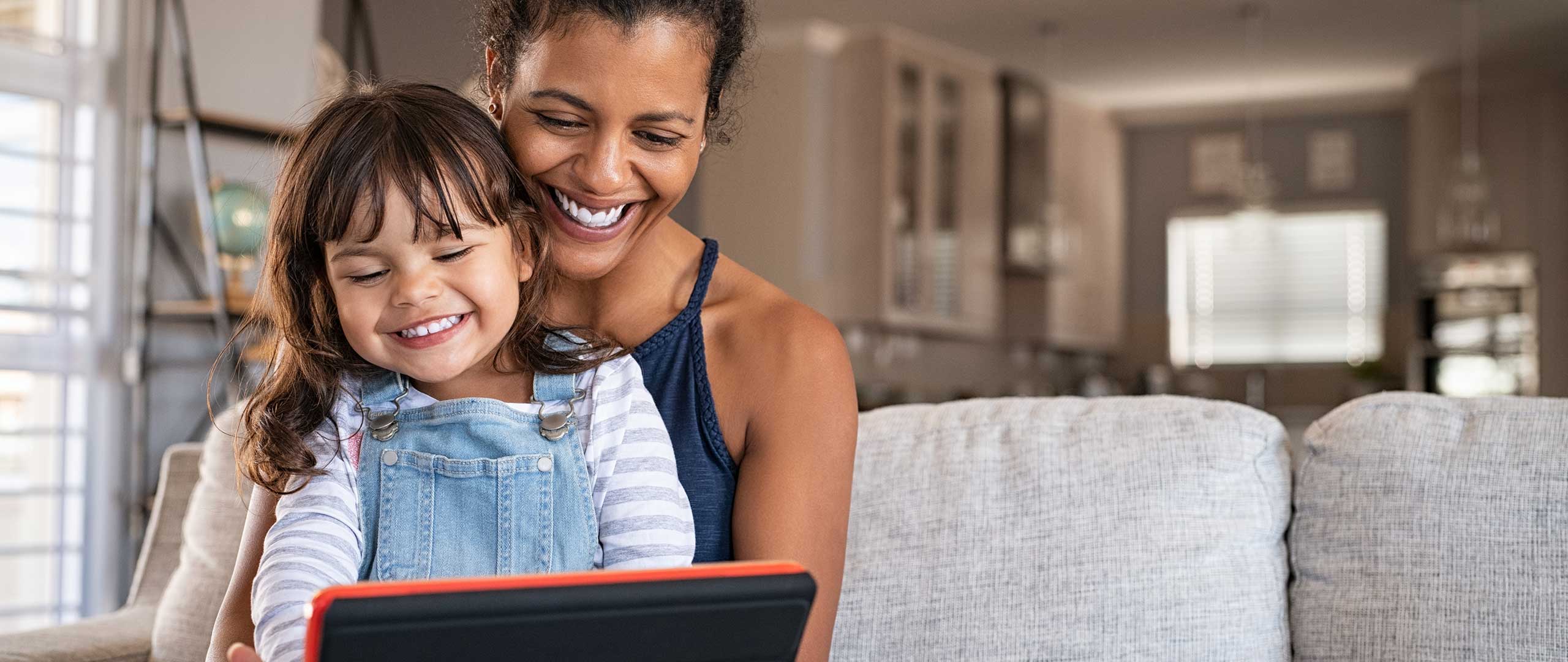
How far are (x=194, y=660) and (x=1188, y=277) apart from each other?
7.41m

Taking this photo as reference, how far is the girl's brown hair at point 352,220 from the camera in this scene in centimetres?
111

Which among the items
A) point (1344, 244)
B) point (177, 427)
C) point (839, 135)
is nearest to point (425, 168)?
point (177, 427)

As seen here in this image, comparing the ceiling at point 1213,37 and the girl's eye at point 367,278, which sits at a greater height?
the ceiling at point 1213,37

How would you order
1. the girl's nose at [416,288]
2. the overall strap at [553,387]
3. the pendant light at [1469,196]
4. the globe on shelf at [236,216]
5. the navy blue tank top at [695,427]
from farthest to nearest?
the pendant light at [1469,196] < the globe on shelf at [236,216] < the navy blue tank top at [695,427] < the overall strap at [553,387] < the girl's nose at [416,288]

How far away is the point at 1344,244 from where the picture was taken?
793cm

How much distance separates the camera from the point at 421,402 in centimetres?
119

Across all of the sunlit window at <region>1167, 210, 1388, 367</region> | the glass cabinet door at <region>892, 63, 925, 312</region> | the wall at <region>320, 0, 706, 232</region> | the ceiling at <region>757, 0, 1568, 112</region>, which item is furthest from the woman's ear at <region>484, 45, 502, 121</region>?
the sunlit window at <region>1167, 210, 1388, 367</region>

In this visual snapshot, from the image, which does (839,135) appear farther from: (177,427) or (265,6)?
(177,427)

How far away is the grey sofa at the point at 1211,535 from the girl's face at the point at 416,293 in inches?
26.4

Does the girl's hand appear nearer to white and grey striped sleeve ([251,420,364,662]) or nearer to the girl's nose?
white and grey striped sleeve ([251,420,364,662])

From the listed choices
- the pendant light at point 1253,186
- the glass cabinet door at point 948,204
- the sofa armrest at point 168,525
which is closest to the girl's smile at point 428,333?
the sofa armrest at point 168,525

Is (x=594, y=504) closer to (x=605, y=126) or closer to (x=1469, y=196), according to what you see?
(x=605, y=126)

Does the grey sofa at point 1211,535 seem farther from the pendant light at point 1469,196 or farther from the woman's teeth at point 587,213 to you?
the pendant light at point 1469,196

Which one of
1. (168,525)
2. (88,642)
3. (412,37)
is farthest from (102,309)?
(88,642)
